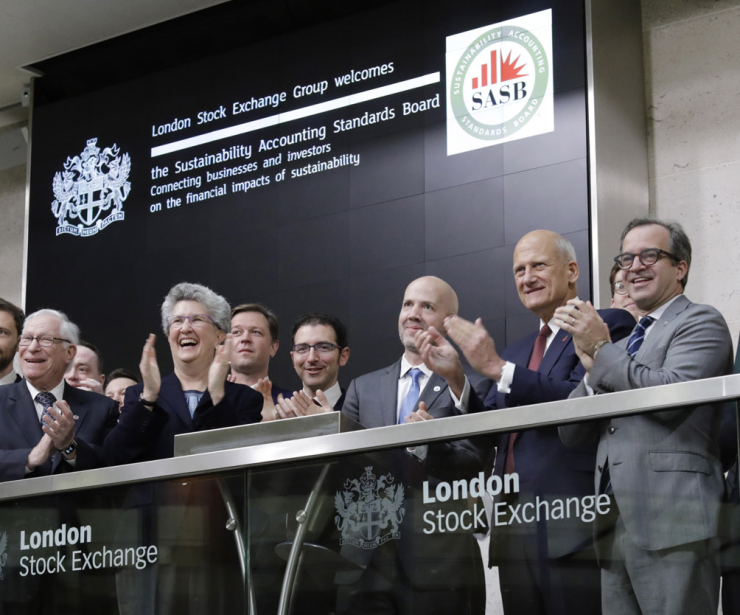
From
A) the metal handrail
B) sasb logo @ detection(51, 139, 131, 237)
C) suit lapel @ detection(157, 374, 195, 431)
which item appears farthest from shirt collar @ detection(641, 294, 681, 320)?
sasb logo @ detection(51, 139, 131, 237)

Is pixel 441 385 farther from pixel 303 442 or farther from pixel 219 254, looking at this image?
pixel 219 254

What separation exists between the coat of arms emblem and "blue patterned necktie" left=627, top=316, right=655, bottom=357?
78 centimetres

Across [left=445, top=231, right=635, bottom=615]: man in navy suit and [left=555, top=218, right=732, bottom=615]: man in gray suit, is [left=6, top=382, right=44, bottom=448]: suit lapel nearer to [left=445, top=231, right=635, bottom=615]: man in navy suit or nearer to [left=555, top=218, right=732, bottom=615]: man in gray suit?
[left=445, top=231, right=635, bottom=615]: man in navy suit

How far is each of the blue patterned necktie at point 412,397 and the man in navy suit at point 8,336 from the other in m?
1.62

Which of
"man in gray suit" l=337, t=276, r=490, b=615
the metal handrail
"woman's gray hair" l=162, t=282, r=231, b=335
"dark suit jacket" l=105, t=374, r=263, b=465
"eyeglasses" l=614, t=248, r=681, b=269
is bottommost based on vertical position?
"man in gray suit" l=337, t=276, r=490, b=615

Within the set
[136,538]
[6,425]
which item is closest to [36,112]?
[6,425]

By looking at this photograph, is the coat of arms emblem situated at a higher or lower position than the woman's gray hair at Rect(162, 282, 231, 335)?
lower

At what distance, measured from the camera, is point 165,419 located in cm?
388

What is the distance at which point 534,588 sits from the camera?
2.64 metres

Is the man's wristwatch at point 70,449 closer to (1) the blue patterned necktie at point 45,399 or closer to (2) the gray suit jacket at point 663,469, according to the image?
(1) the blue patterned necktie at point 45,399

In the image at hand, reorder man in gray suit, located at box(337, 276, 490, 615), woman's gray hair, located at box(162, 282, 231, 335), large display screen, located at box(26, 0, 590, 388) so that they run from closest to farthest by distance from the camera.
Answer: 1. man in gray suit, located at box(337, 276, 490, 615)
2. woman's gray hair, located at box(162, 282, 231, 335)
3. large display screen, located at box(26, 0, 590, 388)

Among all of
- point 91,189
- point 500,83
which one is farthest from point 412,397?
point 91,189

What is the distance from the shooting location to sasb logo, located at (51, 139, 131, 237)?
699cm

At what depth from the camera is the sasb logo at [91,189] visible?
22.9 feet
